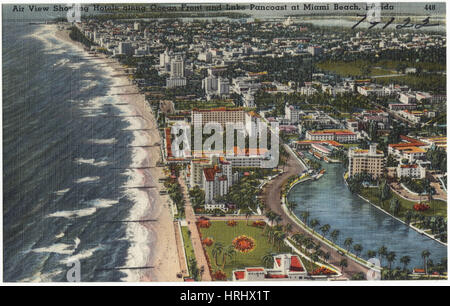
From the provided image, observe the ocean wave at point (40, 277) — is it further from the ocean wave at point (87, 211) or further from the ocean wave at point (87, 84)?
the ocean wave at point (87, 84)

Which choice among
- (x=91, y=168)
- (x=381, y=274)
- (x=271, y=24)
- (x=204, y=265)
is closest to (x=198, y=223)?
(x=204, y=265)

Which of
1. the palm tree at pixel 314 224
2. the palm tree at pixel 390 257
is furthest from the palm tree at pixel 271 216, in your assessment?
the palm tree at pixel 390 257

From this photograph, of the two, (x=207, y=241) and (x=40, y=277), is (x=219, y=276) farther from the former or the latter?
(x=40, y=277)

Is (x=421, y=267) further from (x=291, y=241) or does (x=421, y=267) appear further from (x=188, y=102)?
(x=188, y=102)

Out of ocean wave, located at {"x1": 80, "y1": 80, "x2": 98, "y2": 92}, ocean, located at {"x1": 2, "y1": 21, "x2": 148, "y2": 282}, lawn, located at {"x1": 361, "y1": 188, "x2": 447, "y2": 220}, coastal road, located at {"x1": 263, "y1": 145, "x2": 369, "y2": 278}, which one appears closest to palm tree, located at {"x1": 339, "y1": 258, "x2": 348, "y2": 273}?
coastal road, located at {"x1": 263, "y1": 145, "x2": 369, "y2": 278}

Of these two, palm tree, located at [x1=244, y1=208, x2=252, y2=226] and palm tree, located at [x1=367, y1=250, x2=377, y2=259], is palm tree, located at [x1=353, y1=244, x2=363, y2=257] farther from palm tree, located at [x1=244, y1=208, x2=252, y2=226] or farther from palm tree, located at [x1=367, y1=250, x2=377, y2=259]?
palm tree, located at [x1=244, y1=208, x2=252, y2=226]

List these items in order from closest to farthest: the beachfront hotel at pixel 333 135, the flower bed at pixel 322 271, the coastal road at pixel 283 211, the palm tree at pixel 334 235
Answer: the flower bed at pixel 322 271, the coastal road at pixel 283 211, the palm tree at pixel 334 235, the beachfront hotel at pixel 333 135
